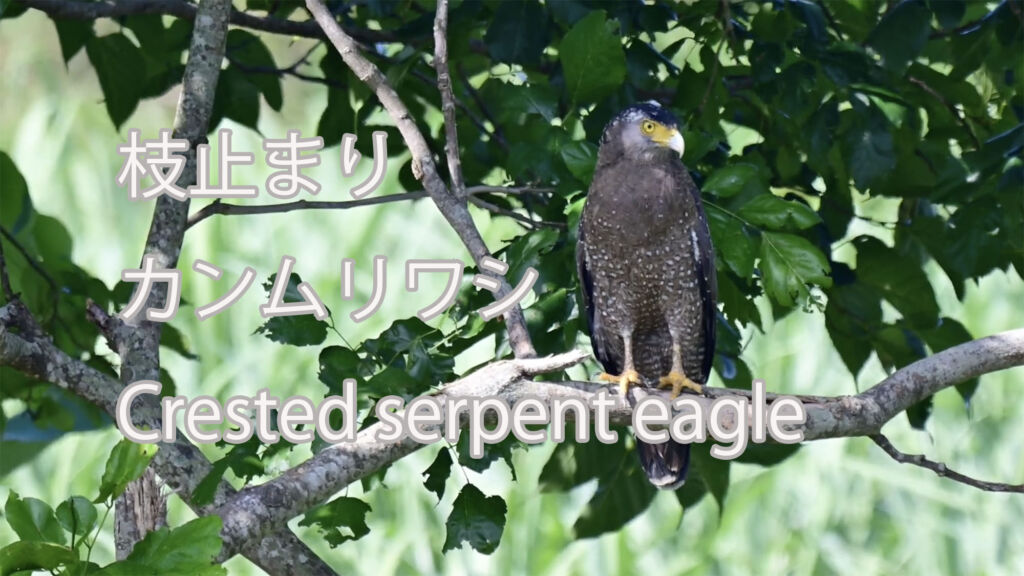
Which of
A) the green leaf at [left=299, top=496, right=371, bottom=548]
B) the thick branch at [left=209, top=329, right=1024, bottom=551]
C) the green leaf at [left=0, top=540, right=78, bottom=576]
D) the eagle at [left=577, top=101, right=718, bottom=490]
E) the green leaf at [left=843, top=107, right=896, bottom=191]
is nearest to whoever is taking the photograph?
the green leaf at [left=0, top=540, right=78, bottom=576]

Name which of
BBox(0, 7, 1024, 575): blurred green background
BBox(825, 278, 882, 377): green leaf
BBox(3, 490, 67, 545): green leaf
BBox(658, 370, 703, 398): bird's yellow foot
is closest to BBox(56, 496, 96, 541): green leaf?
BBox(3, 490, 67, 545): green leaf

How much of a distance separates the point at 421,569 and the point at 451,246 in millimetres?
1545

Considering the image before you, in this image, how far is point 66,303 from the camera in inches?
106

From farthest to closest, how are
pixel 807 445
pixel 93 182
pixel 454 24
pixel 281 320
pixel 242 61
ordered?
pixel 93 182 → pixel 807 445 → pixel 242 61 → pixel 454 24 → pixel 281 320

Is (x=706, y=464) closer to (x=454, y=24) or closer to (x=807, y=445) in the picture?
(x=454, y=24)

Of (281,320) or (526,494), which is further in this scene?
(526,494)

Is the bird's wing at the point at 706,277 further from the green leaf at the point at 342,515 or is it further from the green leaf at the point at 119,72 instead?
the green leaf at the point at 119,72

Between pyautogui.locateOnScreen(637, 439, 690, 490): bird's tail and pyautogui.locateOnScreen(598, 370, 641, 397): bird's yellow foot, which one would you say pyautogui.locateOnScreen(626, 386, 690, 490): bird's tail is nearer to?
pyautogui.locateOnScreen(637, 439, 690, 490): bird's tail

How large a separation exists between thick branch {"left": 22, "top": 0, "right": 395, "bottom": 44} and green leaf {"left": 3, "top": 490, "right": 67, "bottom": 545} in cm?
134

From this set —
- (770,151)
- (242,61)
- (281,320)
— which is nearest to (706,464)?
(770,151)

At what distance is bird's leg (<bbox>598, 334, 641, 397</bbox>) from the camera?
231 cm

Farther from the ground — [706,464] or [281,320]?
[281,320]

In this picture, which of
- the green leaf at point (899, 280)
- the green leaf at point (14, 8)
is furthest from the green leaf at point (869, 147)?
the green leaf at point (14, 8)

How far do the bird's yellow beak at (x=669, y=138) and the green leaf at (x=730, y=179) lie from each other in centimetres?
20
